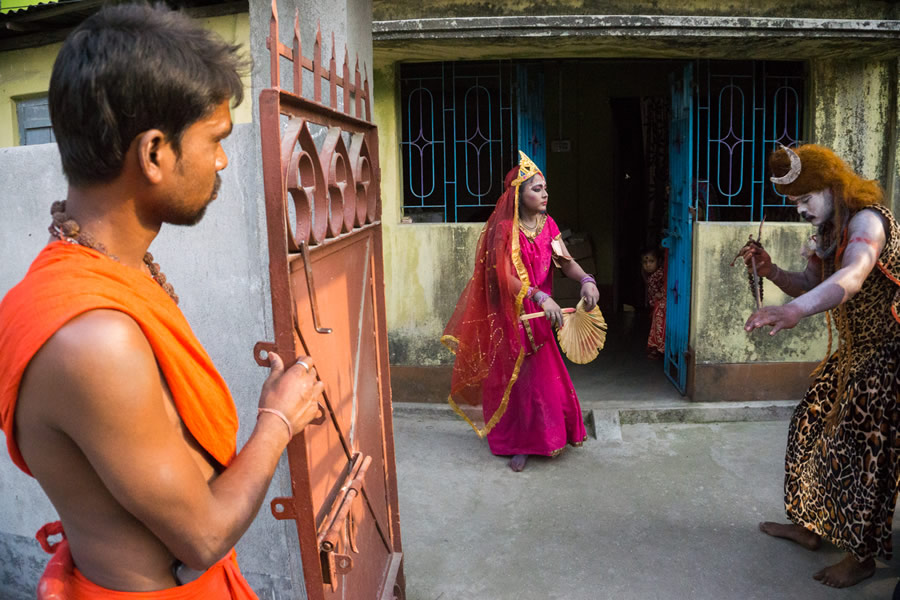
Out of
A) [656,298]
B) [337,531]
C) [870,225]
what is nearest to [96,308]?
[337,531]

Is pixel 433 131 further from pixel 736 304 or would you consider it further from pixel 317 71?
pixel 317 71

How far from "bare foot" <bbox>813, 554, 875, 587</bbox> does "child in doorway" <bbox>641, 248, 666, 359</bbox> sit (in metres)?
3.26

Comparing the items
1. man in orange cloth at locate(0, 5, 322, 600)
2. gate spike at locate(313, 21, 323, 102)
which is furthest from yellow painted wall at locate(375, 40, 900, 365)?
man in orange cloth at locate(0, 5, 322, 600)

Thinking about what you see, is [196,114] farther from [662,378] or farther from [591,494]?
[662,378]

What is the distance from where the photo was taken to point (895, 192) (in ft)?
17.5

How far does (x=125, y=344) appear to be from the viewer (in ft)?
3.54

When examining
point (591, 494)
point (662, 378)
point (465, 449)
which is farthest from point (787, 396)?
point (465, 449)

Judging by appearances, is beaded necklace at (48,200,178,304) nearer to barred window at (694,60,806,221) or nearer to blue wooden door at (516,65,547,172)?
blue wooden door at (516,65,547,172)

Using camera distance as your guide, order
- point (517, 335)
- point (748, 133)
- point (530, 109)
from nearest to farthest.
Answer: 1. point (517, 335)
2. point (530, 109)
3. point (748, 133)

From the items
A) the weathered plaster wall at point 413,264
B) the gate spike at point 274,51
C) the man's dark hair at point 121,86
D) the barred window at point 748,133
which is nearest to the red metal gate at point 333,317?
the gate spike at point 274,51

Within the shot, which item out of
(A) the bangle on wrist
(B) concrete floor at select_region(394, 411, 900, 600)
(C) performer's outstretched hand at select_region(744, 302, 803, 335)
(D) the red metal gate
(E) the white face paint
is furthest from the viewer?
(B) concrete floor at select_region(394, 411, 900, 600)

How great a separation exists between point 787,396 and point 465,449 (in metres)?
2.53

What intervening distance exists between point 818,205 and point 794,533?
1.65 meters

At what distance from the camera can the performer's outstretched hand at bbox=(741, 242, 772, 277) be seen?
11.5 ft
